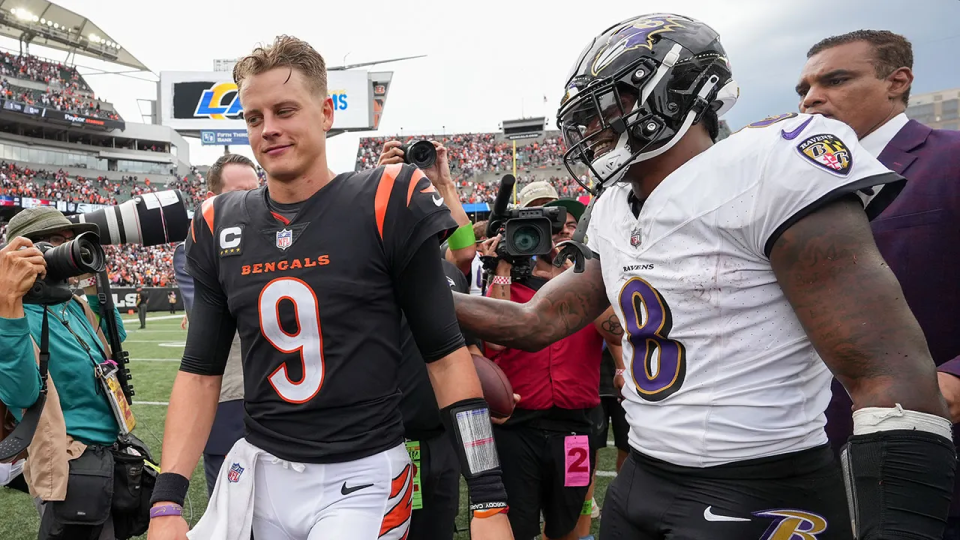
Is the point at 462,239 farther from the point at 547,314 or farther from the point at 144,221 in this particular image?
the point at 144,221

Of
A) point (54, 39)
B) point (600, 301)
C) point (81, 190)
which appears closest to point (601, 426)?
point (600, 301)

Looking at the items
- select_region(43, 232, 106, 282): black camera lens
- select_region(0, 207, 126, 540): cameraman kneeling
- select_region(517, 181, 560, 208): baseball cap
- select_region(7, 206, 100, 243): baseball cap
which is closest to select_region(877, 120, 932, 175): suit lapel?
select_region(517, 181, 560, 208): baseball cap

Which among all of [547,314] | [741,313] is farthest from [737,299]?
[547,314]

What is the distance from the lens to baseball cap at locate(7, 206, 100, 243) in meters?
2.84

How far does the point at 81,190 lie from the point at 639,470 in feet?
166

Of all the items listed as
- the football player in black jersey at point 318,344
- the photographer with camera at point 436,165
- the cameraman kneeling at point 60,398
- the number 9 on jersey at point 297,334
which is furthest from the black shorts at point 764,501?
the cameraman kneeling at point 60,398

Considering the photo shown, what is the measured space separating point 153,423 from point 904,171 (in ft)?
26.8

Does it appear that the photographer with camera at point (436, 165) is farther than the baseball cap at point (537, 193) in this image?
No

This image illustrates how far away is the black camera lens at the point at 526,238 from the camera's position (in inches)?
105

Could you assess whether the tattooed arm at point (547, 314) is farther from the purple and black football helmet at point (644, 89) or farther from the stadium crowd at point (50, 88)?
the stadium crowd at point (50, 88)

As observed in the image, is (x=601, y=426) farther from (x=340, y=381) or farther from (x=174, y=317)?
(x=174, y=317)

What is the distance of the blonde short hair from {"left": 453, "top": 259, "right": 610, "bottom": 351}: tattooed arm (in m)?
0.91

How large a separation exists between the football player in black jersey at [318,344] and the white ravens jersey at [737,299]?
53 centimetres

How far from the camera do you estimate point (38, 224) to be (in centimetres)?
293
